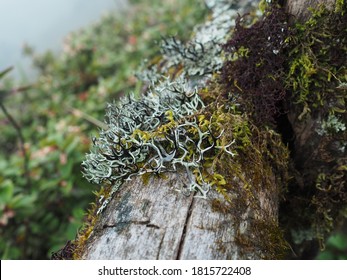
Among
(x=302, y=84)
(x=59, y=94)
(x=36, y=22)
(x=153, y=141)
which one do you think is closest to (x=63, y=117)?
(x=59, y=94)

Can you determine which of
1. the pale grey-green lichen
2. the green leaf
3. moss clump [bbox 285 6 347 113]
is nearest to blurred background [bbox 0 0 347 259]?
the green leaf

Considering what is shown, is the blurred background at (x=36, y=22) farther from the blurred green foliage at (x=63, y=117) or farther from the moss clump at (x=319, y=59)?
the moss clump at (x=319, y=59)

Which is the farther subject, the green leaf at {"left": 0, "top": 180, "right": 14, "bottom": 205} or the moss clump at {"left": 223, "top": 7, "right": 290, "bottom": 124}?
the green leaf at {"left": 0, "top": 180, "right": 14, "bottom": 205}

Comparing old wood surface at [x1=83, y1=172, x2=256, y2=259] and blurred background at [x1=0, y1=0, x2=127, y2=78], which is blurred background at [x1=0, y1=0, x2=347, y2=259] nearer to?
blurred background at [x1=0, y1=0, x2=127, y2=78]

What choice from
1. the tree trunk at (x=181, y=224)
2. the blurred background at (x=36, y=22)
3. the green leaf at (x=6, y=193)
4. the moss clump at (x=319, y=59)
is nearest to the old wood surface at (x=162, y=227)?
the tree trunk at (x=181, y=224)

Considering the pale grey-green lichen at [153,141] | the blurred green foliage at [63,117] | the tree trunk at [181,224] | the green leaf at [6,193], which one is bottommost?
the blurred green foliage at [63,117]

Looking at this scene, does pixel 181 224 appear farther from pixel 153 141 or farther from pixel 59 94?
pixel 59 94
